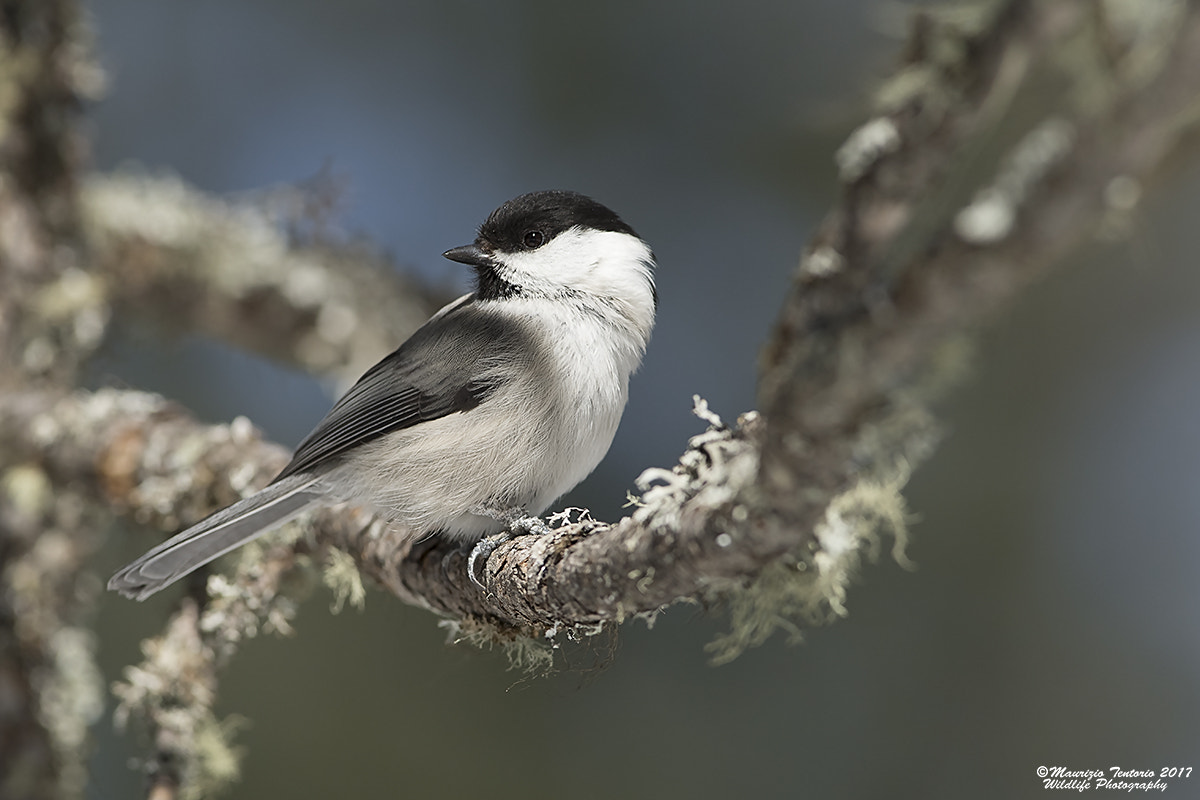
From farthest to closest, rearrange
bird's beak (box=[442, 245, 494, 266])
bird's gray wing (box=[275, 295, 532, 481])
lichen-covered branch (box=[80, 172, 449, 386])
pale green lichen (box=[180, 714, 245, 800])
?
1. lichen-covered branch (box=[80, 172, 449, 386])
2. bird's beak (box=[442, 245, 494, 266])
3. bird's gray wing (box=[275, 295, 532, 481])
4. pale green lichen (box=[180, 714, 245, 800])

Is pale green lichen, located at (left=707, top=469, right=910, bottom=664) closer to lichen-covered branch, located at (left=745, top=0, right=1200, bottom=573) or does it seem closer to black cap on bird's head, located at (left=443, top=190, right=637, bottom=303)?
lichen-covered branch, located at (left=745, top=0, right=1200, bottom=573)

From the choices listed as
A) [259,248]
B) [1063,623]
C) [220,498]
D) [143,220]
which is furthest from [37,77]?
[1063,623]

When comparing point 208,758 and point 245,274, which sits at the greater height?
point 245,274

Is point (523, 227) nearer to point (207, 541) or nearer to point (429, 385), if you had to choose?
point (429, 385)

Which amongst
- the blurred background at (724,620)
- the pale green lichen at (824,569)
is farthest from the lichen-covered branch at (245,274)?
the pale green lichen at (824,569)

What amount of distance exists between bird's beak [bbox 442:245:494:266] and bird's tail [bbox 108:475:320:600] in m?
0.70

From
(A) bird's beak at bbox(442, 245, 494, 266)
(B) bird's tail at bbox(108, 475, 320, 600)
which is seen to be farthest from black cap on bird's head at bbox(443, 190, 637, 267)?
(B) bird's tail at bbox(108, 475, 320, 600)

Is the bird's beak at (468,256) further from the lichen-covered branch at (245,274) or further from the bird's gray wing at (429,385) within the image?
the lichen-covered branch at (245,274)

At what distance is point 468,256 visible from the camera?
2.42m

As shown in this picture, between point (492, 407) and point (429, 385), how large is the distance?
197 mm

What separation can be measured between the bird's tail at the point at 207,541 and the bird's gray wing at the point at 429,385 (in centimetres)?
11

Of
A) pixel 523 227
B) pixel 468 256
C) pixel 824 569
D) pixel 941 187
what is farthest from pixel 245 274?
pixel 941 187

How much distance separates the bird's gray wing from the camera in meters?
2.23

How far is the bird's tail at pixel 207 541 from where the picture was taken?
2.02 m
